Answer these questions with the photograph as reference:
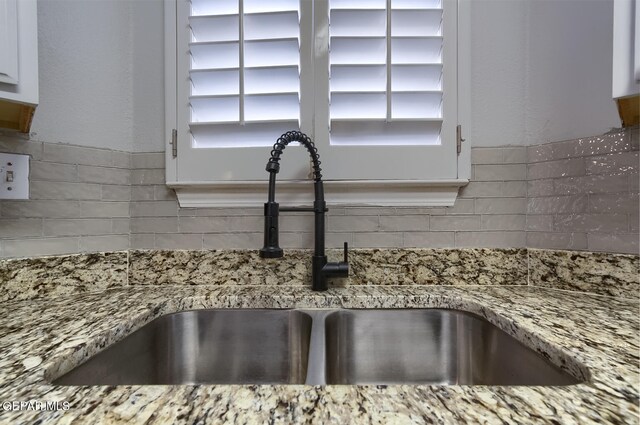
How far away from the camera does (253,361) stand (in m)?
0.84

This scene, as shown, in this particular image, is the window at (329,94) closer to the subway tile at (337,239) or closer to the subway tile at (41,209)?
the subway tile at (337,239)

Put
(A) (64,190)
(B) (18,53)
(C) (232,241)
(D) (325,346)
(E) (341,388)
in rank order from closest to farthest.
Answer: (E) (341,388), (B) (18,53), (D) (325,346), (A) (64,190), (C) (232,241)

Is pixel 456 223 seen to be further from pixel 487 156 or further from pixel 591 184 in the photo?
pixel 591 184

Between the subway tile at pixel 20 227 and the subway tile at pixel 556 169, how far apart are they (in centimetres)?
149

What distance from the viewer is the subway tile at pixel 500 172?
1014mm

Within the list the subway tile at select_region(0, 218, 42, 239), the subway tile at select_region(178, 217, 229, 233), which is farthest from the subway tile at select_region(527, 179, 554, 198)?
the subway tile at select_region(0, 218, 42, 239)

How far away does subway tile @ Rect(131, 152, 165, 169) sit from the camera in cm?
105

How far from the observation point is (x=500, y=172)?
1.02 meters

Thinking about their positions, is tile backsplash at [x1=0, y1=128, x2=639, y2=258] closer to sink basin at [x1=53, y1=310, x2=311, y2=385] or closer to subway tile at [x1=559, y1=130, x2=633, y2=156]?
subway tile at [x1=559, y1=130, x2=633, y2=156]

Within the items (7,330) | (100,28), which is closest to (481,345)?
(7,330)

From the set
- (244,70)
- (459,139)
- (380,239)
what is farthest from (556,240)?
(244,70)

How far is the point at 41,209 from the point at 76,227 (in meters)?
0.10

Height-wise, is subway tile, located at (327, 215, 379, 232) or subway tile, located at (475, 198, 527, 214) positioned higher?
subway tile, located at (475, 198, 527, 214)

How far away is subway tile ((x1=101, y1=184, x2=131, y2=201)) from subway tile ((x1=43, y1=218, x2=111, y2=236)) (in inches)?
2.8
